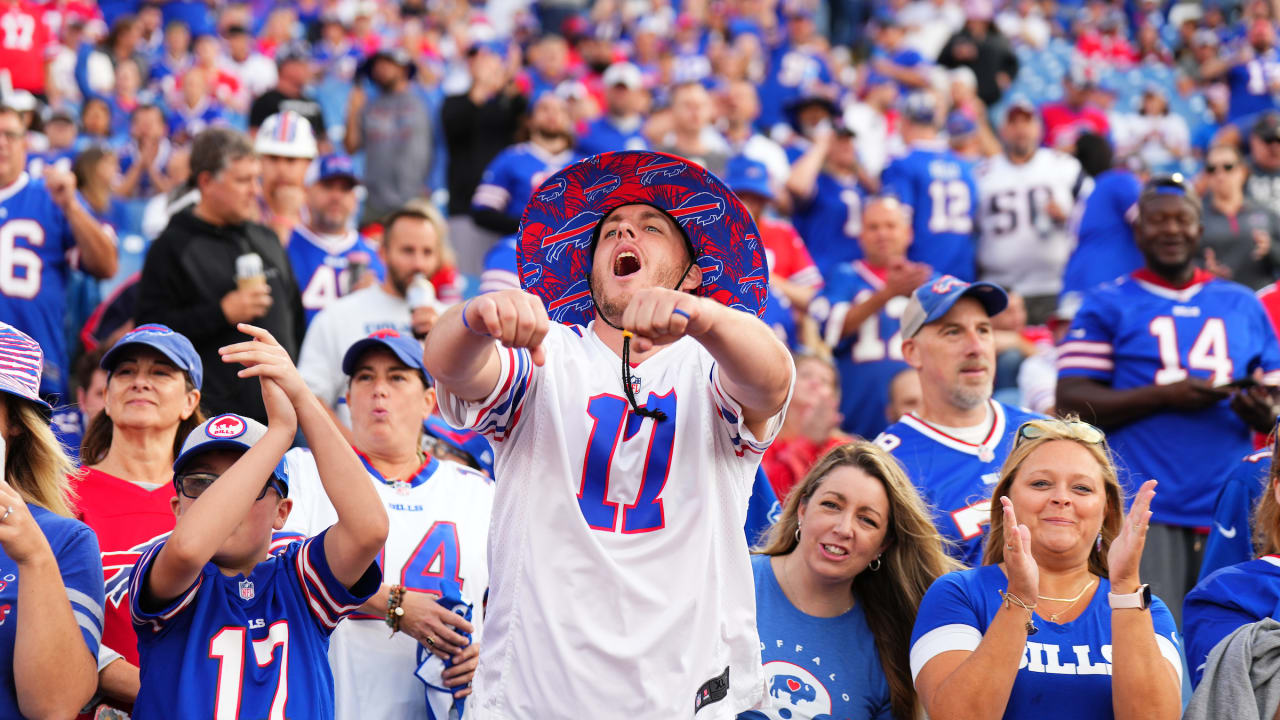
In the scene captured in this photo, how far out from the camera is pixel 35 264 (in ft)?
22.7

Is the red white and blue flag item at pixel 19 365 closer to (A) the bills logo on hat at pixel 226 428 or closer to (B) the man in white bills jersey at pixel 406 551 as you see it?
(A) the bills logo on hat at pixel 226 428

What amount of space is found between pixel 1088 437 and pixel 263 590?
101 inches

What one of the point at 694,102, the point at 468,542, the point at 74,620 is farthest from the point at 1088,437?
the point at 694,102

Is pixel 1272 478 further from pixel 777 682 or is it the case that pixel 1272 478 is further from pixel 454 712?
pixel 454 712

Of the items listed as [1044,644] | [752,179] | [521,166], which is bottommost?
[1044,644]

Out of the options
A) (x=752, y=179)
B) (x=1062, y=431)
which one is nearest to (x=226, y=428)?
(x=1062, y=431)

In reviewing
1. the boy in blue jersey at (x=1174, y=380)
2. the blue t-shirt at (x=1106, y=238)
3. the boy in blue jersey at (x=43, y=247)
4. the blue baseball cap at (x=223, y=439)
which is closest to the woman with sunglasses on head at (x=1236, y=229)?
the blue t-shirt at (x=1106, y=238)

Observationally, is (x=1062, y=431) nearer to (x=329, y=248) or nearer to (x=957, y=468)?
(x=957, y=468)

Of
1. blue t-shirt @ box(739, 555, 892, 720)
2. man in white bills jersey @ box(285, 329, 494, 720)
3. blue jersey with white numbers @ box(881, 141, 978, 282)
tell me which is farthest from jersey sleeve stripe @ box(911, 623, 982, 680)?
blue jersey with white numbers @ box(881, 141, 978, 282)

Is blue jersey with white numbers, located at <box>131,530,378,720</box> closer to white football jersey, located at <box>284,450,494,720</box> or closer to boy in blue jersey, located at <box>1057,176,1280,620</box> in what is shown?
white football jersey, located at <box>284,450,494,720</box>

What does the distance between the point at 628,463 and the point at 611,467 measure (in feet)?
0.13

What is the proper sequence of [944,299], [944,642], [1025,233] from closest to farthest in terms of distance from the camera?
[944,642]
[944,299]
[1025,233]

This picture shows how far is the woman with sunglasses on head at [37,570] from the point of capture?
319 cm

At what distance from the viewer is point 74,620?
10.8 feet
